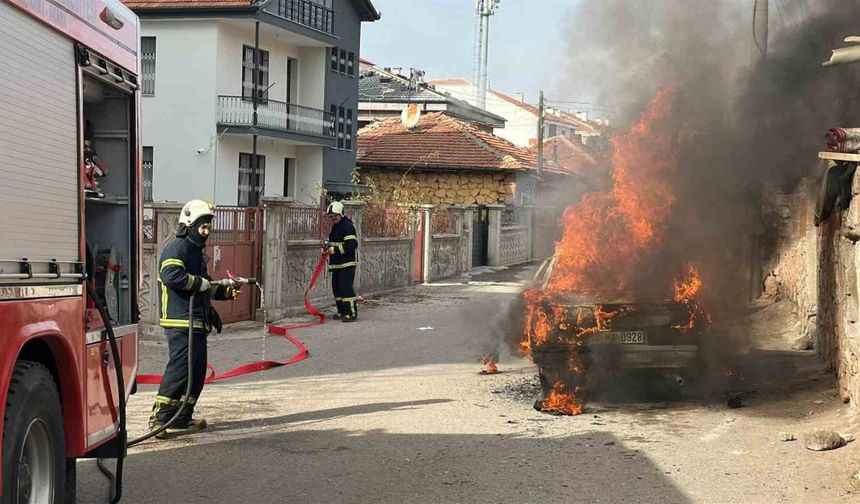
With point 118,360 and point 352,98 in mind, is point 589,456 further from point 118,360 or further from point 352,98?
point 352,98

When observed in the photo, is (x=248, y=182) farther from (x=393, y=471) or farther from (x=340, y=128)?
(x=393, y=471)

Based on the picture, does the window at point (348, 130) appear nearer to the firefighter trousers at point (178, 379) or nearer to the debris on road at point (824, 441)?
the firefighter trousers at point (178, 379)

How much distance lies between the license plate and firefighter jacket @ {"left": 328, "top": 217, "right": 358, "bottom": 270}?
328 inches

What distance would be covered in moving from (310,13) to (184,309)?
96.9ft

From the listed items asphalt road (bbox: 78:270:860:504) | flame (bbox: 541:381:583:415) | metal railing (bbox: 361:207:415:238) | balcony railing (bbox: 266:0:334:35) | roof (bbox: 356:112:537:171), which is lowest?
asphalt road (bbox: 78:270:860:504)

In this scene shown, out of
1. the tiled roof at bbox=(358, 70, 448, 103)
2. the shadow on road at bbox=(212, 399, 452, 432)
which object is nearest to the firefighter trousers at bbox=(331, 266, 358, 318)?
the shadow on road at bbox=(212, 399, 452, 432)

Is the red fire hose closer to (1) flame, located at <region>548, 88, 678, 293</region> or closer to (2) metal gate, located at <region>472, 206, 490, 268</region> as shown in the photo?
(1) flame, located at <region>548, 88, 678, 293</region>

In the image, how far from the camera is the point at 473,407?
32.4 ft

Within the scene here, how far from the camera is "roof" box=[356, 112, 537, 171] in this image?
41.4 meters

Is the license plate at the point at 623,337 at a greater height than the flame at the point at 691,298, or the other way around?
the flame at the point at 691,298

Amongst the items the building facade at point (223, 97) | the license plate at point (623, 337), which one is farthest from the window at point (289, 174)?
the license plate at point (623, 337)

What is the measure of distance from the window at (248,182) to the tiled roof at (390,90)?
17.4 metres

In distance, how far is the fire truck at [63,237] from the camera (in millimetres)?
4160

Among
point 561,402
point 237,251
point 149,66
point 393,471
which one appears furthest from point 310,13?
point 393,471
